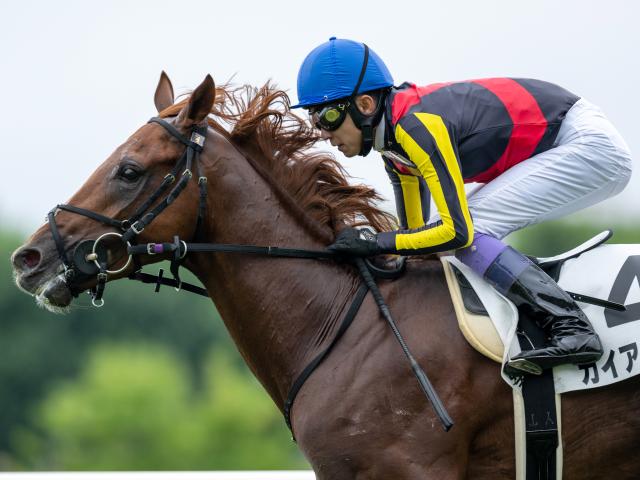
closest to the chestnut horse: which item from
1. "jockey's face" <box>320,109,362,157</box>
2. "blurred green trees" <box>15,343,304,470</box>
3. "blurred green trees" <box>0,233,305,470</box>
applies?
"jockey's face" <box>320,109,362,157</box>

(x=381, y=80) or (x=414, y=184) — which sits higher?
(x=381, y=80)

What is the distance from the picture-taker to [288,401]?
475cm

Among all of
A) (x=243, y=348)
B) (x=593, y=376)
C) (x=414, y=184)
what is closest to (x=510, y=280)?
(x=593, y=376)

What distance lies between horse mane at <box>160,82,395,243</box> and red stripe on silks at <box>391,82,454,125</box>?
0.54m

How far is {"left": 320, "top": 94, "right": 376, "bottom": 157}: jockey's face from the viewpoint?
481 centimetres

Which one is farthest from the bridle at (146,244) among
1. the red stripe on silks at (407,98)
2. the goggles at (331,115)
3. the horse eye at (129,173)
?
the red stripe on silks at (407,98)

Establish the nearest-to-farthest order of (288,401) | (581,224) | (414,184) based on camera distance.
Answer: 1. (288,401)
2. (414,184)
3. (581,224)

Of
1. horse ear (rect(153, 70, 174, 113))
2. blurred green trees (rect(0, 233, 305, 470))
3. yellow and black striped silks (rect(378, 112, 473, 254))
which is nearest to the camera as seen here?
yellow and black striped silks (rect(378, 112, 473, 254))

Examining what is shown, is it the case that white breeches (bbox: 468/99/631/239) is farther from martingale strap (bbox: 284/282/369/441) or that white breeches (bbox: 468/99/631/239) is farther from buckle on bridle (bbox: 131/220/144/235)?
buckle on bridle (bbox: 131/220/144/235)

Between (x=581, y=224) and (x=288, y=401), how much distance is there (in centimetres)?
5158

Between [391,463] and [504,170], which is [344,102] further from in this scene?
[391,463]

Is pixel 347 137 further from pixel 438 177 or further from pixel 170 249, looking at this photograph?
pixel 170 249

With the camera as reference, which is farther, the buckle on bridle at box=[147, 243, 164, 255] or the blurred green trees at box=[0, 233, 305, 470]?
the blurred green trees at box=[0, 233, 305, 470]

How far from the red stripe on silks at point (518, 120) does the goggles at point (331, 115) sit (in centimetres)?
61
